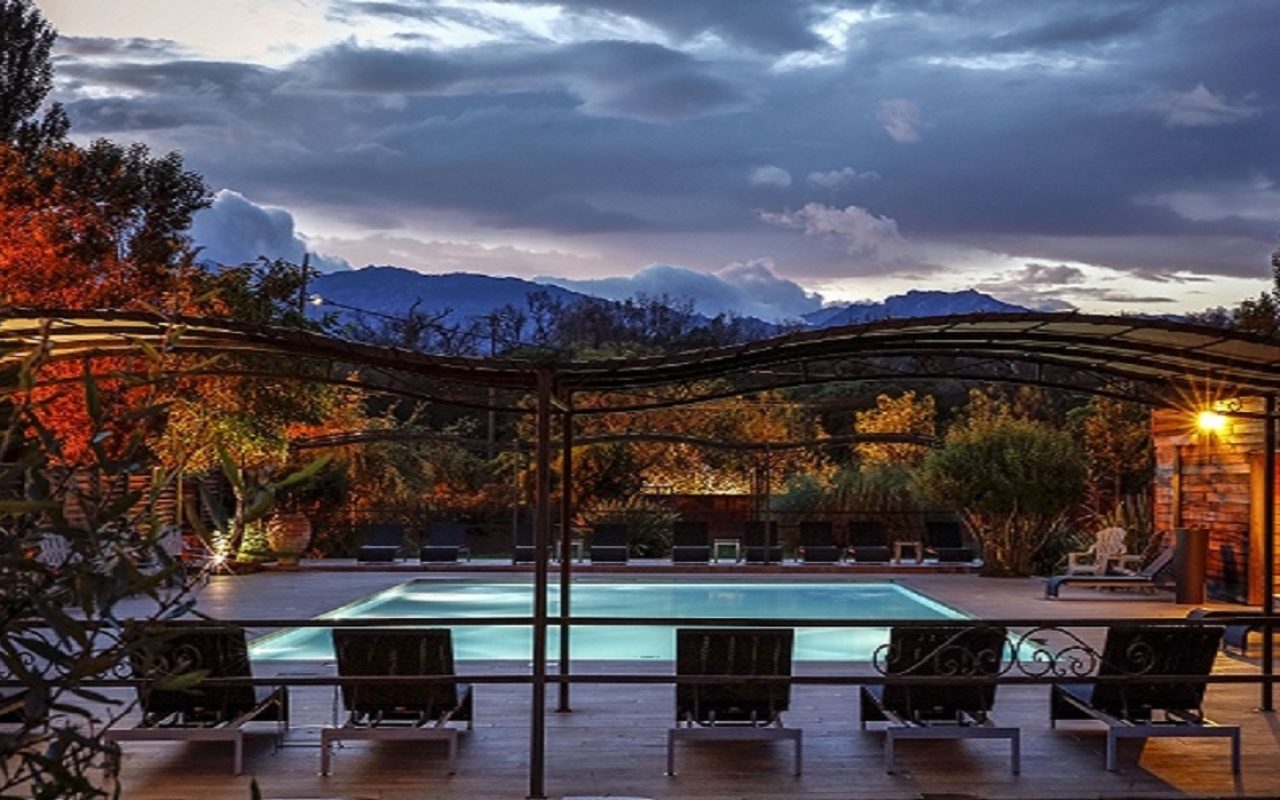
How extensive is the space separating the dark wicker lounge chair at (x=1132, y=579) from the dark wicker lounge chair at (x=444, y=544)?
849 cm

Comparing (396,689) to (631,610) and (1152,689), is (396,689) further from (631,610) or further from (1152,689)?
(631,610)

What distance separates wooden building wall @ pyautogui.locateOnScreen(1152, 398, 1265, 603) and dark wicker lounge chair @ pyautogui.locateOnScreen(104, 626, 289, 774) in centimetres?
1192

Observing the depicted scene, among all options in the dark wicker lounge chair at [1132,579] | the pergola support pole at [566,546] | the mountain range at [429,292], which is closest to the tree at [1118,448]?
the dark wicker lounge chair at [1132,579]

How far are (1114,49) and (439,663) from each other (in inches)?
817

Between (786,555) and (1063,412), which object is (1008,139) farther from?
(786,555)

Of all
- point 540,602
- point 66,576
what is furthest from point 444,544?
point 66,576

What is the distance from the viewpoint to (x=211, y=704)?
8.65 meters

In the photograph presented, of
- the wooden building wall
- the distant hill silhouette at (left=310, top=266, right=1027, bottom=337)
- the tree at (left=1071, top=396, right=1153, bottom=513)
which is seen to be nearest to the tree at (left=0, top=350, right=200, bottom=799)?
the wooden building wall

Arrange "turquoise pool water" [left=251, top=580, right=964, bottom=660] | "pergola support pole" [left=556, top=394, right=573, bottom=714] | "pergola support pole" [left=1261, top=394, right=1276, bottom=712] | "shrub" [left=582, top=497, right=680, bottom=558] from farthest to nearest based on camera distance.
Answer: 1. "shrub" [left=582, top=497, right=680, bottom=558]
2. "turquoise pool water" [left=251, top=580, right=964, bottom=660]
3. "pergola support pole" [left=556, top=394, right=573, bottom=714]
4. "pergola support pole" [left=1261, top=394, right=1276, bottom=712]

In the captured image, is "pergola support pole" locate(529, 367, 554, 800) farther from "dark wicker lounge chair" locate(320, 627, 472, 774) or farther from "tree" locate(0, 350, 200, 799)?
"tree" locate(0, 350, 200, 799)

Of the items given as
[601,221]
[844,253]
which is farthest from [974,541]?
[601,221]

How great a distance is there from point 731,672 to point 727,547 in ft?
49.8

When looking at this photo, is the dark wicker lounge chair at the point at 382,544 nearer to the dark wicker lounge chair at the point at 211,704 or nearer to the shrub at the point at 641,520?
the shrub at the point at 641,520

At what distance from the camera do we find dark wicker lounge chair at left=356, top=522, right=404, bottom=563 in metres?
21.6
